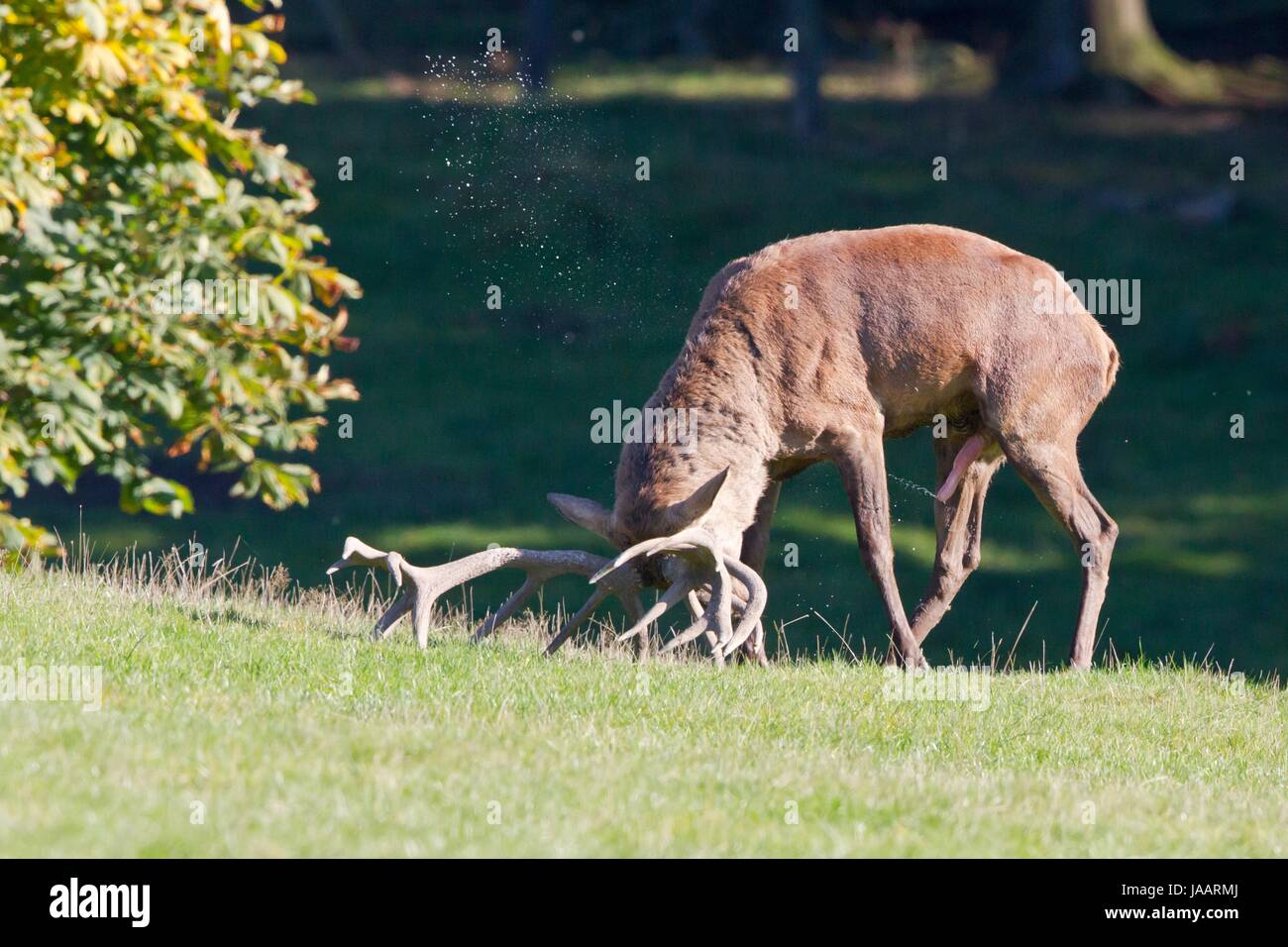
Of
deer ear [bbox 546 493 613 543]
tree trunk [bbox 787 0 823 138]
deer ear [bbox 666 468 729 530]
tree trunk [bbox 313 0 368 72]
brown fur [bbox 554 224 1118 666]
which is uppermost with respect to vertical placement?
tree trunk [bbox 313 0 368 72]

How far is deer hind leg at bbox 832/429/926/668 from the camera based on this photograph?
31.8 feet

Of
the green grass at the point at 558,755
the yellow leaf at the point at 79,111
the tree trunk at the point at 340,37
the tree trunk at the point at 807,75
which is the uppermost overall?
the tree trunk at the point at 340,37

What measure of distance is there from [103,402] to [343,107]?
22.8 meters

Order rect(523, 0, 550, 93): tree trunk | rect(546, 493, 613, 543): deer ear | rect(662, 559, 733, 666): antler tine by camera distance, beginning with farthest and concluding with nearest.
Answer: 1. rect(523, 0, 550, 93): tree trunk
2. rect(546, 493, 613, 543): deer ear
3. rect(662, 559, 733, 666): antler tine

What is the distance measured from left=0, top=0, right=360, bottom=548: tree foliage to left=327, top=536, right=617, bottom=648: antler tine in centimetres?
97

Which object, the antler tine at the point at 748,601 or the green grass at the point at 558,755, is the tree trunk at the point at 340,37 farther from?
the antler tine at the point at 748,601

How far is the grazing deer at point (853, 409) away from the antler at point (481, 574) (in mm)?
14

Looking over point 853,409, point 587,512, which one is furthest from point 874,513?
point 587,512

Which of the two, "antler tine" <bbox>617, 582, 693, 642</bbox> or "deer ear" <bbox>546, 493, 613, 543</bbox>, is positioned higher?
"deer ear" <bbox>546, 493, 613, 543</bbox>

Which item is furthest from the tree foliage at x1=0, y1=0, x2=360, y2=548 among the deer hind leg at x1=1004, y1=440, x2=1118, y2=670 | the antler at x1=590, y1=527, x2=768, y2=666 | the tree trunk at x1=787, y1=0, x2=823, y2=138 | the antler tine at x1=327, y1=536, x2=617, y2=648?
the tree trunk at x1=787, y1=0, x2=823, y2=138

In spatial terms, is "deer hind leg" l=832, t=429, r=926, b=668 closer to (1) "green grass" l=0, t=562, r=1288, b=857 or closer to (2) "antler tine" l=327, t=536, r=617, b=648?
(1) "green grass" l=0, t=562, r=1288, b=857

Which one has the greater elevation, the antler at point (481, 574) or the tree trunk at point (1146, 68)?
the tree trunk at point (1146, 68)

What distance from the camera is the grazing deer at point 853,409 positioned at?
901 cm

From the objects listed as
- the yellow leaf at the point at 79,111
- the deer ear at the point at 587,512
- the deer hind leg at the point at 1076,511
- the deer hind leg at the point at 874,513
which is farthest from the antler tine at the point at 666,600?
the yellow leaf at the point at 79,111
